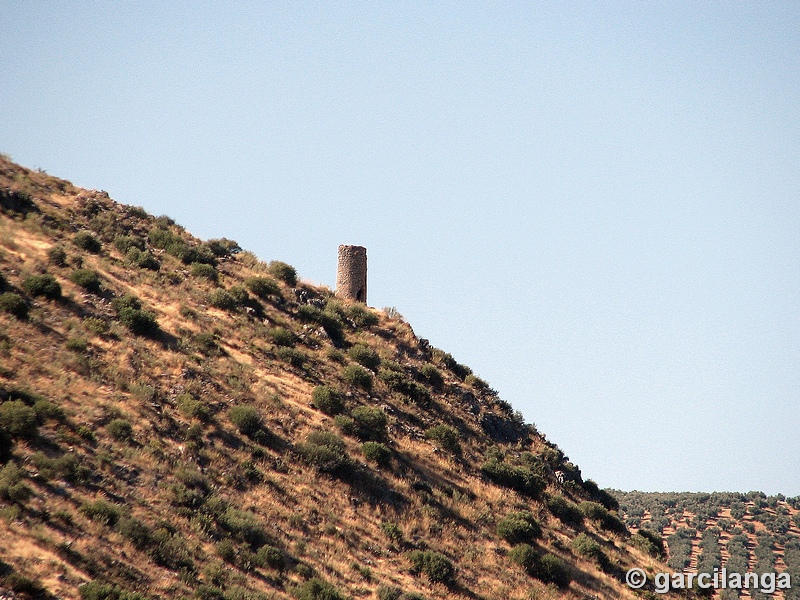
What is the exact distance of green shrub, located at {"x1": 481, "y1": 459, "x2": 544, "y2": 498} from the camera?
3756 centimetres

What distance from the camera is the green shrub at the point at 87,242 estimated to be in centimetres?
4109

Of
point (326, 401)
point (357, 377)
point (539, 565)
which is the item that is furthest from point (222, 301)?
point (539, 565)

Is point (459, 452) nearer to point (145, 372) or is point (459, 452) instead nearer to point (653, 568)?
point (653, 568)

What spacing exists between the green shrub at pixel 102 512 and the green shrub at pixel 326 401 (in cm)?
1236

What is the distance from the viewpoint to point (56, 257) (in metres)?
37.8

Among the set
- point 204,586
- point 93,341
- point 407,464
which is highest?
point 93,341

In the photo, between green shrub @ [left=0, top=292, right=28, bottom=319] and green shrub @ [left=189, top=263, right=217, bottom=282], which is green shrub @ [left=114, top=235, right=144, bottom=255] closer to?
green shrub @ [left=189, top=263, right=217, bottom=282]

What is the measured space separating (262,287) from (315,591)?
20.2 m

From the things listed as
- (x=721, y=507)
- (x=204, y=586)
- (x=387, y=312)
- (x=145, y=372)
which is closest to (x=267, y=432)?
(x=145, y=372)

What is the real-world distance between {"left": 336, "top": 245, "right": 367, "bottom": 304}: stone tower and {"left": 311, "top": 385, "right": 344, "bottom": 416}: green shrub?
38.9 feet

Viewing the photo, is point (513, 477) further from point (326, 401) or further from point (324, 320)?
point (324, 320)

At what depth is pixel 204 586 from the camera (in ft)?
76.0

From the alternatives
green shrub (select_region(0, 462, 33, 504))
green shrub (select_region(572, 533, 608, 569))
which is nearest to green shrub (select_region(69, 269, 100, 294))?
green shrub (select_region(0, 462, 33, 504))

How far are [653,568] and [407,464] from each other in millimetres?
10889
